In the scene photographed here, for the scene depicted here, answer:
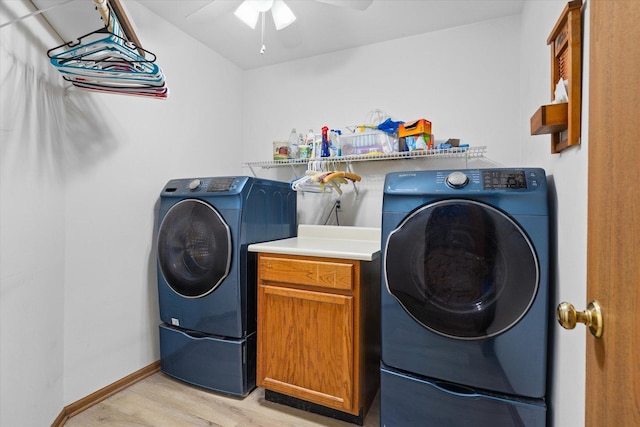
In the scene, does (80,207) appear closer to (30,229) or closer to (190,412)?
(30,229)

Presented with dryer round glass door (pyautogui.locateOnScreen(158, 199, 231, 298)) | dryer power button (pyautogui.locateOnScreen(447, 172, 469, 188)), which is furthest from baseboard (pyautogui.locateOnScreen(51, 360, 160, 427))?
dryer power button (pyautogui.locateOnScreen(447, 172, 469, 188))

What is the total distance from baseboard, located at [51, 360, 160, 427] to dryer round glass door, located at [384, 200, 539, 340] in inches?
66.3

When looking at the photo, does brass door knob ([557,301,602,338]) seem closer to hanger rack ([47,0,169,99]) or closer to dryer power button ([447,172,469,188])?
dryer power button ([447,172,469,188])

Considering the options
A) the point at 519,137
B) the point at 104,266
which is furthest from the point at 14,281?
the point at 519,137

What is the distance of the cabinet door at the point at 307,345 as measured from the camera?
4.88 feet

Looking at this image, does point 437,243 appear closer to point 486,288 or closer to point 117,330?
point 486,288

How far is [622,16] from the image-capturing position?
472 millimetres

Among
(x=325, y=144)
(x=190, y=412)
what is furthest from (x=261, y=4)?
(x=190, y=412)

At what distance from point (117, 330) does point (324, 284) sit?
1.29m

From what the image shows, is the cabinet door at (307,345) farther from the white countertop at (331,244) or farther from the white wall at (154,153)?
the white wall at (154,153)

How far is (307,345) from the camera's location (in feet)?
5.13

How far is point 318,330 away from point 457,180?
0.97 meters

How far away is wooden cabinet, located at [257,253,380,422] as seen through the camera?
148 cm

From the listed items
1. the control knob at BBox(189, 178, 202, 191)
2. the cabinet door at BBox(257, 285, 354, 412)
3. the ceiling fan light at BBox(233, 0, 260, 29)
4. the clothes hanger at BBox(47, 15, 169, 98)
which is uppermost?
the ceiling fan light at BBox(233, 0, 260, 29)
